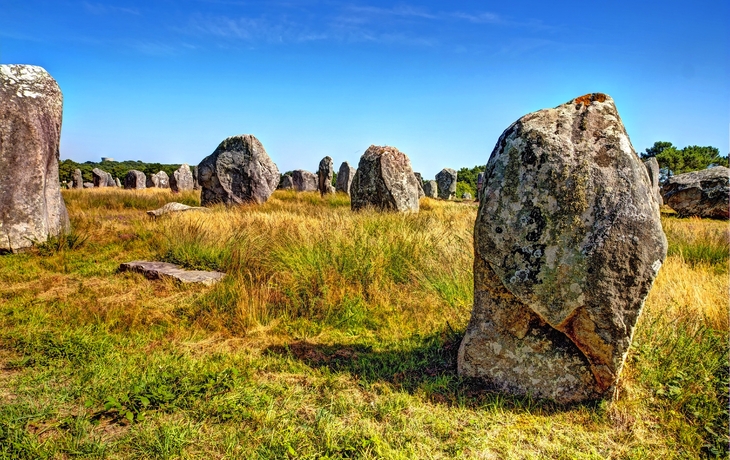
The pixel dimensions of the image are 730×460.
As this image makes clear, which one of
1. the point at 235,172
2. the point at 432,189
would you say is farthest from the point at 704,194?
the point at 432,189

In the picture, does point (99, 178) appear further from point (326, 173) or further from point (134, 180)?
point (326, 173)

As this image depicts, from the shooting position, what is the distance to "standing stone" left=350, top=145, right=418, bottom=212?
39.2ft

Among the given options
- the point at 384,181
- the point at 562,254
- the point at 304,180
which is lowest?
the point at 562,254

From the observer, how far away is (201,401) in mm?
2973

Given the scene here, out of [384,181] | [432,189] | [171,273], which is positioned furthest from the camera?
[432,189]

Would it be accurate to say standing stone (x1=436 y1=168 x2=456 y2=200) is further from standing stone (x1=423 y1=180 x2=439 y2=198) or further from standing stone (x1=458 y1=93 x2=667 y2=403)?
standing stone (x1=458 y1=93 x2=667 y2=403)

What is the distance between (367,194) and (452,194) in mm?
21471

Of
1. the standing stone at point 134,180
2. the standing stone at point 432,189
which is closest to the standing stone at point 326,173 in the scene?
the standing stone at point 432,189

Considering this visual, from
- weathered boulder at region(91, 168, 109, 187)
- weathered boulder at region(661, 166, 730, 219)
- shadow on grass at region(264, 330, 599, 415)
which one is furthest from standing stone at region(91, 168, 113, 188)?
weathered boulder at region(661, 166, 730, 219)

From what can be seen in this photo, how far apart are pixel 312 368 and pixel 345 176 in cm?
2014

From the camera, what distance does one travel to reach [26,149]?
6.82 meters

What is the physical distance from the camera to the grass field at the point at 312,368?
262 centimetres

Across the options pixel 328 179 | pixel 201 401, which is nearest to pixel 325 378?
pixel 201 401

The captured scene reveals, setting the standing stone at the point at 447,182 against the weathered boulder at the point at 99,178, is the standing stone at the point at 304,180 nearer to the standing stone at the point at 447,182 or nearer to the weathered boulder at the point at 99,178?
the standing stone at the point at 447,182
